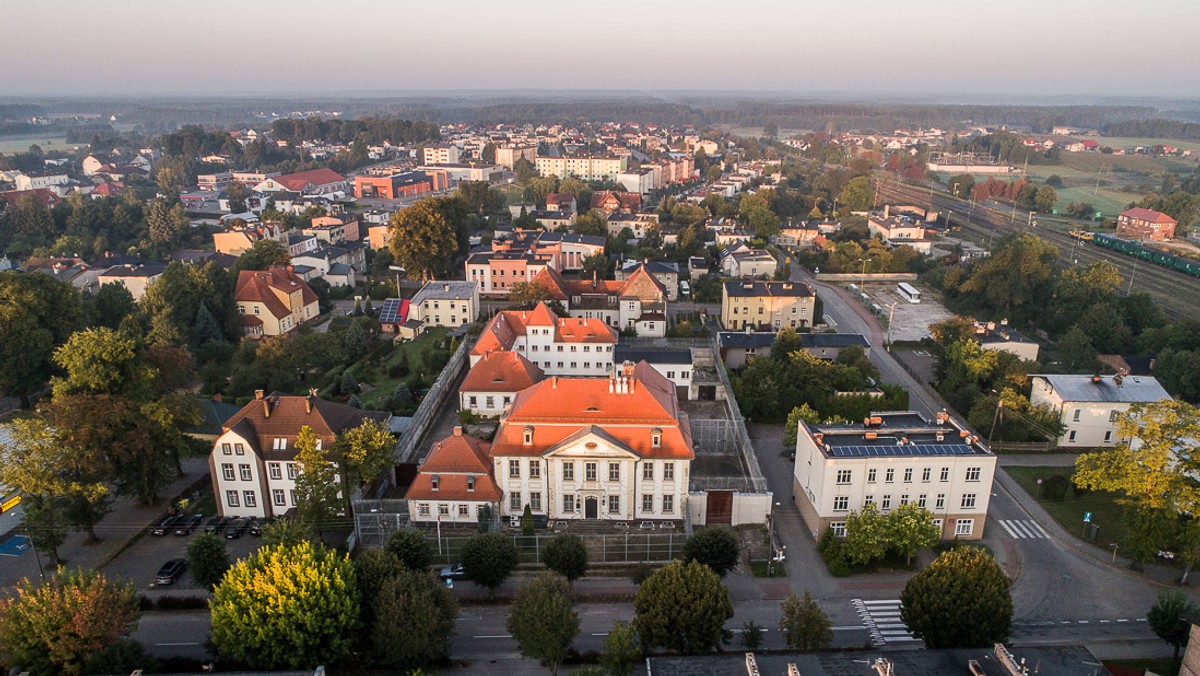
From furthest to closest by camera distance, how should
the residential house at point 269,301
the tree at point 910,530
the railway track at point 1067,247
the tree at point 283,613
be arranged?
the railway track at point 1067,247, the residential house at point 269,301, the tree at point 910,530, the tree at point 283,613

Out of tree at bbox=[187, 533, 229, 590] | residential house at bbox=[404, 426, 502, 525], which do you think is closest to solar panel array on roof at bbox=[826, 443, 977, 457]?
residential house at bbox=[404, 426, 502, 525]

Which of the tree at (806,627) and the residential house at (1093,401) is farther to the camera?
the residential house at (1093,401)

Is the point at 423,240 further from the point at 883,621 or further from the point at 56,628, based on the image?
the point at 883,621

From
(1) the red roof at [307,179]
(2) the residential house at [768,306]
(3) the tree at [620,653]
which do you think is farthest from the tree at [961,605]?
(1) the red roof at [307,179]

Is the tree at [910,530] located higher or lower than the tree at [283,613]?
lower

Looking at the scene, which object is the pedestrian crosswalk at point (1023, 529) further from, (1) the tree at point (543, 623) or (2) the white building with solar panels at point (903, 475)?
(1) the tree at point (543, 623)

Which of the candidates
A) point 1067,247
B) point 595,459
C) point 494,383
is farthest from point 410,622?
point 1067,247

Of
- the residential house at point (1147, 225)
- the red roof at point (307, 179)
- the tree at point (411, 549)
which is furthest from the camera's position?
the red roof at point (307, 179)

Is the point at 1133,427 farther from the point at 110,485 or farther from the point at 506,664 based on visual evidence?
the point at 110,485
